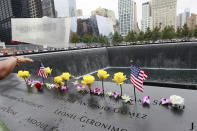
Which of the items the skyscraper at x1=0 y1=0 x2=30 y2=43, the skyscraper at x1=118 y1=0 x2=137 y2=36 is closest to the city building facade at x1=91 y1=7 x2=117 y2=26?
the skyscraper at x1=118 y1=0 x2=137 y2=36

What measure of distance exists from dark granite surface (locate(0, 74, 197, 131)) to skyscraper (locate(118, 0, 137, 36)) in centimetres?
12179

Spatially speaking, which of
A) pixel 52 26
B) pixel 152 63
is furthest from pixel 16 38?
pixel 152 63

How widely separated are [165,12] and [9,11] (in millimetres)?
116793

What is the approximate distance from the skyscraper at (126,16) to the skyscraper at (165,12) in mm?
20888

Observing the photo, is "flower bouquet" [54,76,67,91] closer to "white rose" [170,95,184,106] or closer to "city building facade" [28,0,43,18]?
"white rose" [170,95,184,106]

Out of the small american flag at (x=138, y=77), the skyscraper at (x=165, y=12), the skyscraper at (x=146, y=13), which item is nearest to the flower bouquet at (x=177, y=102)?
the small american flag at (x=138, y=77)

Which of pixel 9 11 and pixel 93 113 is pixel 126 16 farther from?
pixel 93 113

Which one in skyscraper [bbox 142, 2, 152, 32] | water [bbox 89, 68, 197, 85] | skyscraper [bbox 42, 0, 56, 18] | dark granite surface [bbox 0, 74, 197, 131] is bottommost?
water [bbox 89, 68, 197, 85]

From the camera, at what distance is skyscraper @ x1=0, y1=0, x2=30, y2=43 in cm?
7125

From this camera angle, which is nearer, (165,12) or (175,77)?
(175,77)

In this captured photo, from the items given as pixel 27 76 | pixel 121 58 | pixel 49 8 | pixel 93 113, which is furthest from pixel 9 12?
pixel 93 113

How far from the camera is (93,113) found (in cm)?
214

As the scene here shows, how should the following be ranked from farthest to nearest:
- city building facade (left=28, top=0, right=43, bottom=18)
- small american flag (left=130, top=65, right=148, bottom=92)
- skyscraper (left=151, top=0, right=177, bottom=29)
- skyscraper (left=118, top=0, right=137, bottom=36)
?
skyscraper (left=118, top=0, right=137, bottom=36)
skyscraper (left=151, top=0, right=177, bottom=29)
city building facade (left=28, top=0, right=43, bottom=18)
small american flag (left=130, top=65, right=148, bottom=92)

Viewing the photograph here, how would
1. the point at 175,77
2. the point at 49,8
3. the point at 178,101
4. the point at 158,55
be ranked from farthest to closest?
the point at 49,8
the point at 158,55
the point at 175,77
the point at 178,101
